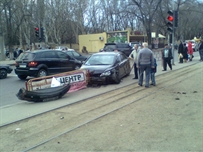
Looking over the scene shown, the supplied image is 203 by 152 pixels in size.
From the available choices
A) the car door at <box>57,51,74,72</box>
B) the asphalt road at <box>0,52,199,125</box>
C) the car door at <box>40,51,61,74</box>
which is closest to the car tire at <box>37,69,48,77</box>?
the car door at <box>40,51,61,74</box>

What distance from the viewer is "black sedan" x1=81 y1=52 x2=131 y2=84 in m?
11.0

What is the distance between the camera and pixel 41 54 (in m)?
13.9

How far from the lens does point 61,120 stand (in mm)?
6312

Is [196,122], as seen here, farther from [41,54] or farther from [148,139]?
[41,54]

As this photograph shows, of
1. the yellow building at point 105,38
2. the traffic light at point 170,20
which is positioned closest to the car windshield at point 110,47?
the traffic light at point 170,20

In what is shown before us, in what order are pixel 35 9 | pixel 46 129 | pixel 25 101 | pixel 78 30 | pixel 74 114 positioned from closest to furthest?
pixel 46 129 < pixel 74 114 < pixel 25 101 < pixel 35 9 < pixel 78 30

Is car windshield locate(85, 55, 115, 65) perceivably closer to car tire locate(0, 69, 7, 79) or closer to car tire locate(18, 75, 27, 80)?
car tire locate(18, 75, 27, 80)

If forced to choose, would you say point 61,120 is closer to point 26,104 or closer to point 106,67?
point 26,104

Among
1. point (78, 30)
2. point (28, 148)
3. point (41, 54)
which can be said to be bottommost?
point (28, 148)

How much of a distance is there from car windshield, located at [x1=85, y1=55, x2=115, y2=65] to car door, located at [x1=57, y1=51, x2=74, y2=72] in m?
2.93

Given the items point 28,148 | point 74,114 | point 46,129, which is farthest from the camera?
point 74,114

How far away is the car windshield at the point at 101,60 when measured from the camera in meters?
11.9

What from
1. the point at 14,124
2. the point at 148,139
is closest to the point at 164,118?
the point at 148,139

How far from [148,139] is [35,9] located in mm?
41168
